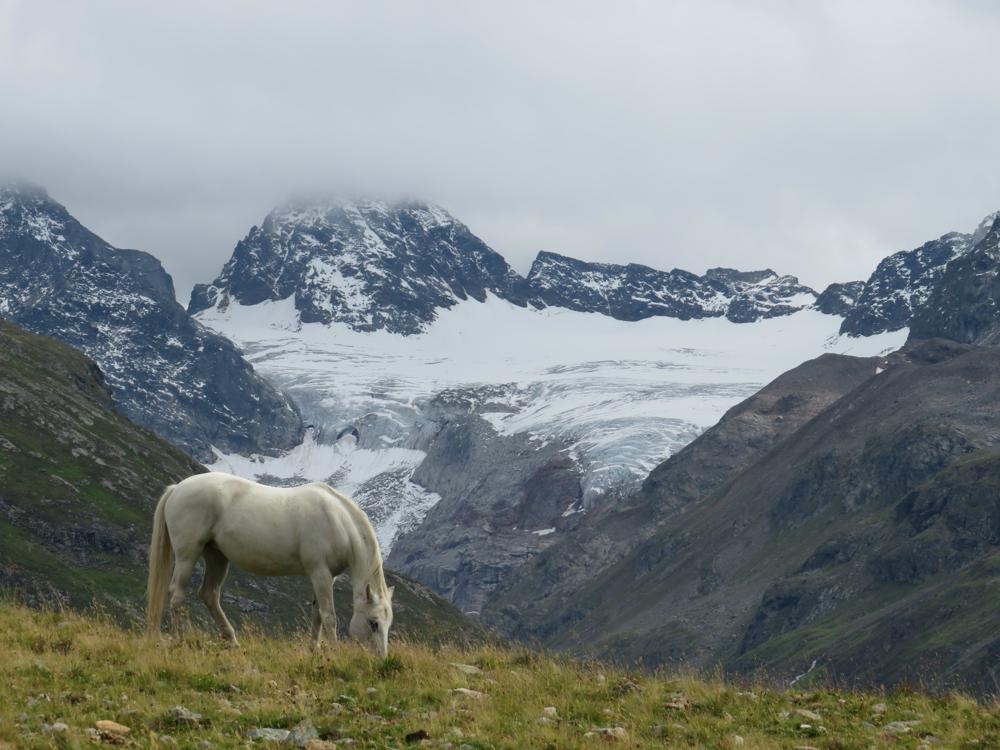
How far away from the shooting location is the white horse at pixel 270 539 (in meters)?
25.2

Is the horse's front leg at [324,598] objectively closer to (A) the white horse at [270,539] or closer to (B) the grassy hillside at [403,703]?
(A) the white horse at [270,539]

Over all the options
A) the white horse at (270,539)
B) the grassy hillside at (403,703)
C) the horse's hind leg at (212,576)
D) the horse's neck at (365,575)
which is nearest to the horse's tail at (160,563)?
the white horse at (270,539)

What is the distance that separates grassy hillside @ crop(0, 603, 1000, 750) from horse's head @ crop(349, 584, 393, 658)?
517mm

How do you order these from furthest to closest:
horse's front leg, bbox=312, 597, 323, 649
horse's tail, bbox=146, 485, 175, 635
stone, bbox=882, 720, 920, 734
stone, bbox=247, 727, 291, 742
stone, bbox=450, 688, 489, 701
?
horse's tail, bbox=146, 485, 175, 635, horse's front leg, bbox=312, 597, 323, 649, stone, bbox=450, 688, 489, 701, stone, bbox=882, 720, 920, 734, stone, bbox=247, 727, 291, 742

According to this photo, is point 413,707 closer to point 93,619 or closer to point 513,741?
point 513,741

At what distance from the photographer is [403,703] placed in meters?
20.4

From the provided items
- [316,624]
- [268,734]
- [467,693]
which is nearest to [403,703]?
[467,693]

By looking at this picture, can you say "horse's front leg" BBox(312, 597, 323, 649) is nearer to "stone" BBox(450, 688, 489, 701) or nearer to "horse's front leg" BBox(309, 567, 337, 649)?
"horse's front leg" BBox(309, 567, 337, 649)

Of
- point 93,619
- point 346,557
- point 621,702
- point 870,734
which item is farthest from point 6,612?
point 870,734

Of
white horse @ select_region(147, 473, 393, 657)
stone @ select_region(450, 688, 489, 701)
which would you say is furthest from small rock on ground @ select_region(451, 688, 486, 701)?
white horse @ select_region(147, 473, 393, 657)

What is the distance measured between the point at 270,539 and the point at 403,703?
594 centimetres

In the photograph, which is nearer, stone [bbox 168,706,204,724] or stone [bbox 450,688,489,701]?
stone [bbox 168,706,204,724]

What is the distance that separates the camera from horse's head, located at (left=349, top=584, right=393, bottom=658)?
24.5 meters

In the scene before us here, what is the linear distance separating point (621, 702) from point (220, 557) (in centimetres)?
892
